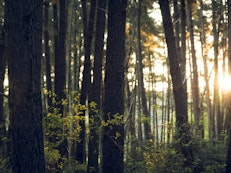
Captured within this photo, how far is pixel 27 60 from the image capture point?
564 centimetres

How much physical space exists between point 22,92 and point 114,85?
2687 millimetres

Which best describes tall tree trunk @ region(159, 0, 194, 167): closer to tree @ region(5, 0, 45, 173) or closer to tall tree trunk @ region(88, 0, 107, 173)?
tall tree trunk @ region(88, 0, 107, 173)

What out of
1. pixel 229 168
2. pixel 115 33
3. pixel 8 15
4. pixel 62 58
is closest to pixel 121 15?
pixel 115 33

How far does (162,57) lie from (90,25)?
20862 mm

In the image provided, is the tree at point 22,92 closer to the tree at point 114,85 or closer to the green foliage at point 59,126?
the tree at point 114,85

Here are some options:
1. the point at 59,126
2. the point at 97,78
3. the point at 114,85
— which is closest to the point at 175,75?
the point at 97,78

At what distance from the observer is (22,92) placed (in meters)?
5.62

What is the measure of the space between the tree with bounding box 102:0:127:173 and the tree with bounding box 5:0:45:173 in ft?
7.97

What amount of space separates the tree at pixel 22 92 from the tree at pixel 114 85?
7.97ft

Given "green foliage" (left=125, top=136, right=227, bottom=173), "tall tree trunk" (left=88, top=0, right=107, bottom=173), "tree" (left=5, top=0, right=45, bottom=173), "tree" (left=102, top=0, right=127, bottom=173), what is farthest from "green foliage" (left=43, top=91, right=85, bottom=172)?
"tree" (left=5, top=0, right=45, bottom=173)

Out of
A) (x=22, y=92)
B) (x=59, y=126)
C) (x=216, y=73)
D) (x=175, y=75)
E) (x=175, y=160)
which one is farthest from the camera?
(x=216, y=73)

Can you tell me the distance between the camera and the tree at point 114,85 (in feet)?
25.8

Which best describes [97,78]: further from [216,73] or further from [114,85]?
[216,73]

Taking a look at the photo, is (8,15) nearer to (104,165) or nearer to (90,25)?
(104,165)
